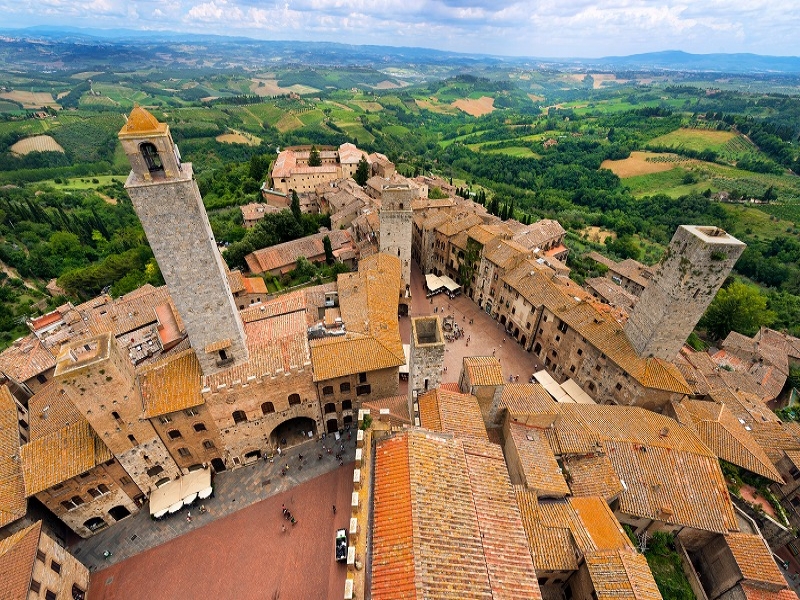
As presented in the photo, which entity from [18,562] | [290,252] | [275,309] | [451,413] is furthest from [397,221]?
[18,562]

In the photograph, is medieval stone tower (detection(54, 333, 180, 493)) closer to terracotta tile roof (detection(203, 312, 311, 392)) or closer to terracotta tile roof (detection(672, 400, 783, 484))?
terracotta tile roof (detection(203, 312, 311, 392))

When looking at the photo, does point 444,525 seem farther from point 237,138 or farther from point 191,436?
point 237,138

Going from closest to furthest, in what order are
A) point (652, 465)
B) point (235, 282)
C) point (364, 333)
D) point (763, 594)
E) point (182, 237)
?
point (763, 594)
point (182, 237)
point (652, 465)
point (364, 333)
point (235, 282)

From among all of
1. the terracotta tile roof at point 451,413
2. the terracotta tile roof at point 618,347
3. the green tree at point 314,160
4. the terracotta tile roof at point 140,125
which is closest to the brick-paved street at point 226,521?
the terracotta tile roof at point 451,413

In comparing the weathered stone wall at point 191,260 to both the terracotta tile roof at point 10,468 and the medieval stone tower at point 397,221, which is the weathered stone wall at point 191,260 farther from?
the medieval stone tower at point 397,221

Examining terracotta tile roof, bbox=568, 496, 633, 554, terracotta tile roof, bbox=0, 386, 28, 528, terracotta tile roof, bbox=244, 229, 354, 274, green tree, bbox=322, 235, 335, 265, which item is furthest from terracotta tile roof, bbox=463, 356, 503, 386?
terracotta tile roof, bbox=244, 229, 354, 274

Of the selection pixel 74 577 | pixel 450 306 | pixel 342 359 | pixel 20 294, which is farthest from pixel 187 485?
pixel 20 294

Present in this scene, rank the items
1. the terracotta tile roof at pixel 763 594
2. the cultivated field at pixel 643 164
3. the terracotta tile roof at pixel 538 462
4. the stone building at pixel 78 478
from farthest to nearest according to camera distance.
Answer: the cultivated field at pixel 643 164, the stone building at pixel 78 478, the terracotta tile roof at pixel 538 462, the terracotta tile roof at pixel 763 594
